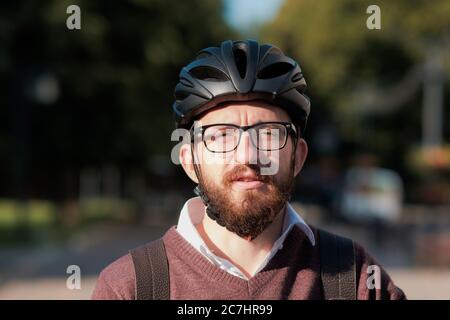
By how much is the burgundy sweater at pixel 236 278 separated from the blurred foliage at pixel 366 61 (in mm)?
37566

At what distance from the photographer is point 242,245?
284 cm

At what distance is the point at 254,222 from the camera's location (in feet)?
9.07

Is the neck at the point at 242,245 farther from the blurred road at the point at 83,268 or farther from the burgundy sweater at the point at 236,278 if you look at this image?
the blurred road at the point at 83,268

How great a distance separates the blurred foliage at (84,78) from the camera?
755 inches

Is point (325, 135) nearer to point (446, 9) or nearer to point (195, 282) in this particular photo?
point (446, 9)

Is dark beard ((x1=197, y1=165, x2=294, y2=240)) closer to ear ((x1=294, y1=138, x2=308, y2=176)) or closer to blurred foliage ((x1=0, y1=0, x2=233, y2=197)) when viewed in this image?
ear ((x1=294, y1=138, x2=308, y2=176))

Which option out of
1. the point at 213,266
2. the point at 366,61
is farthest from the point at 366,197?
the point at 213,266

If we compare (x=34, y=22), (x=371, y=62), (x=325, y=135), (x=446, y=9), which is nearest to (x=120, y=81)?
(x=34, y=22)

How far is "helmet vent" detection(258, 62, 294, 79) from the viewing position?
2947mm

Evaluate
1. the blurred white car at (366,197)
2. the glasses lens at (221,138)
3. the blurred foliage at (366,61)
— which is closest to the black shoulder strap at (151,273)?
the glasses lens at (221,138)

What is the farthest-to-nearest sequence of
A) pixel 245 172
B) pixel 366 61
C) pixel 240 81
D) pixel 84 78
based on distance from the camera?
pixel 366 61 < pixel 84 78 < pixel 240 81 < pixel 245 172

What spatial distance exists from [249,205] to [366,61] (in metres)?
43.1

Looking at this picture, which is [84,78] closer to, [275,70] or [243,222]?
[275,70]

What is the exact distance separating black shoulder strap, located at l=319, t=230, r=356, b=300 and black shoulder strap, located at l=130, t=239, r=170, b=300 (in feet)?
1.48
